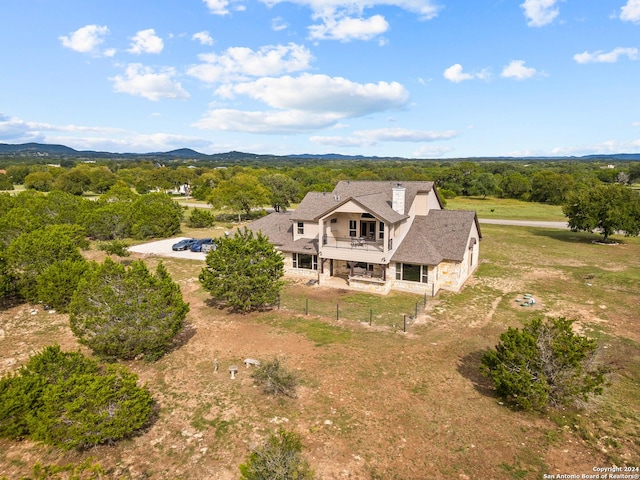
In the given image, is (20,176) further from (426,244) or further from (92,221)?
(426,244)

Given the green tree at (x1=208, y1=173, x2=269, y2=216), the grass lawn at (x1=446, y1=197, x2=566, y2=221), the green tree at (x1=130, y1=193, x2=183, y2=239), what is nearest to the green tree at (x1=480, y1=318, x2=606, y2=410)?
the green tree at (x1=130, y1=193, x2=183, y2=239)

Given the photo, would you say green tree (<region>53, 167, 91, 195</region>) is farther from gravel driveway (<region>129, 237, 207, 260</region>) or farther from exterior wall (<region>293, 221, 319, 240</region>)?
exterior wall (<region>293, 221, 319, 240</region>)

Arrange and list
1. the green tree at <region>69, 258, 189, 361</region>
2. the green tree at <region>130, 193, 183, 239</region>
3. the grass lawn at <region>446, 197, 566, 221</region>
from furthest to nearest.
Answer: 1. the grass lawn at <region>446, 197, 566, 221</region>
2. the green tree at <region>130, 193, 183, 239</region>
3. the green tree at <region>69, 258, 189, 361</region>

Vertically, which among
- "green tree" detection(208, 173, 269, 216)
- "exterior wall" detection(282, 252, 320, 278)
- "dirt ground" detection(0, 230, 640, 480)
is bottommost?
"dirt ground" detection(0, 230, 640, 480)

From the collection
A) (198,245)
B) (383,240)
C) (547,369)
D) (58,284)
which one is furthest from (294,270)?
(547,369)

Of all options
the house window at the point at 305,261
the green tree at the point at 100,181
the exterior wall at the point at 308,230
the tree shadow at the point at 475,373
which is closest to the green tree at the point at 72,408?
the tree shadow at the point at 475,373

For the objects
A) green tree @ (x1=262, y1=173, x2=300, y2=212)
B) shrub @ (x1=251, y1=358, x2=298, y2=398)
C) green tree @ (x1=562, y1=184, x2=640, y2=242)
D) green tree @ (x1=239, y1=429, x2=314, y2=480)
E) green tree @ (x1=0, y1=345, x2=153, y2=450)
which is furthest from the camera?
green tree @ (x1=262, y1=173, x2=300, y2=212)
